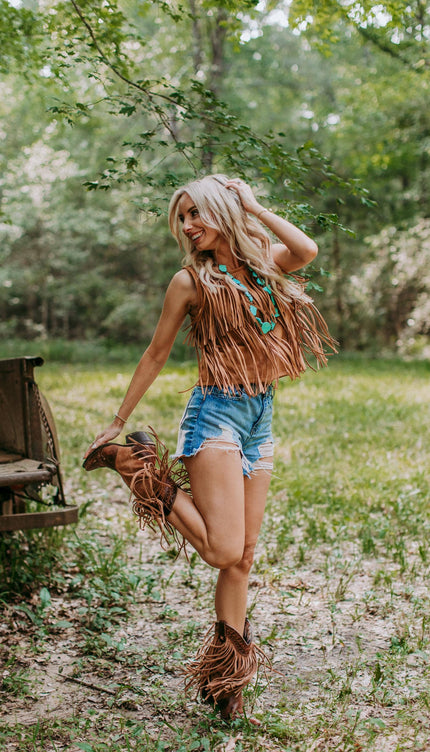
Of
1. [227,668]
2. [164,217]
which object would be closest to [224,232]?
[227,668]

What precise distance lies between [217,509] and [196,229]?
3.73 feet

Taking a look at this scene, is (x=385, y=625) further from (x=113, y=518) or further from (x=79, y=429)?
(x=79, y=429)

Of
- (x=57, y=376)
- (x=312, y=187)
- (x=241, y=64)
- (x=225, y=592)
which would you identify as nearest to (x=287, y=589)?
(x=225, y=592)

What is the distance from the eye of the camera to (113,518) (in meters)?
5.50

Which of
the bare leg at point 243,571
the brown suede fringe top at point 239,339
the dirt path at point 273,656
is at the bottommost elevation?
the dirt path at point 273,656

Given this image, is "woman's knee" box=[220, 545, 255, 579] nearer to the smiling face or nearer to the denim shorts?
the denim shorts

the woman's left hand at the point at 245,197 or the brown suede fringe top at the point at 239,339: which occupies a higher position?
the woman's left hand at the point at 245,197

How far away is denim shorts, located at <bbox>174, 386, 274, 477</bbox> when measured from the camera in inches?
104

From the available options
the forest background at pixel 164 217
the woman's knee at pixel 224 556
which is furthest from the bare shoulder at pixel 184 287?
the forest background at pixel 164 217

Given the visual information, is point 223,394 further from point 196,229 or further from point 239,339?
point 196,229

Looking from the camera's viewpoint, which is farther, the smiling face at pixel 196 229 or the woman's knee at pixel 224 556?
the smiling face at pixel 196 229

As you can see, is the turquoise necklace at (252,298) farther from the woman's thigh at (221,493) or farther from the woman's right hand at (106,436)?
the woman's right hand at (106,436)

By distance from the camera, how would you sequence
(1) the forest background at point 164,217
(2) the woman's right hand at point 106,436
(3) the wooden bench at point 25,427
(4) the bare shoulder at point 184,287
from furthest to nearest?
(1) the forest background at point 164,217
(3) the wooden bench at point 25,427
(2) the woman's right hand at point 106,436
(4) the bare shoulder at point 184,287

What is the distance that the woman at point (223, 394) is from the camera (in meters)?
2.63
